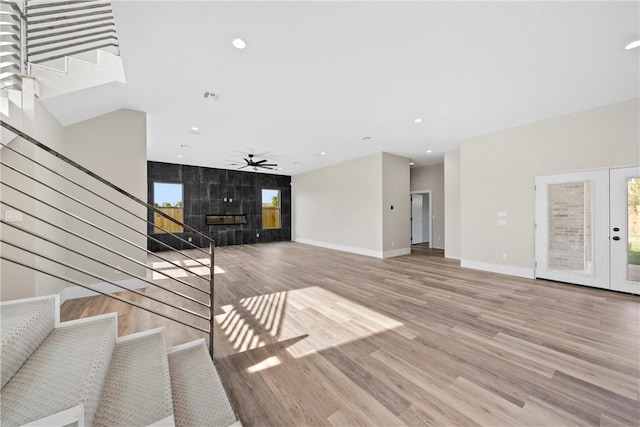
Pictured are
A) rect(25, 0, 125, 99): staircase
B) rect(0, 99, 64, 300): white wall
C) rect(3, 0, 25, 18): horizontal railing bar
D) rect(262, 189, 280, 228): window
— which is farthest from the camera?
rect(262, 189, 280, 228): window

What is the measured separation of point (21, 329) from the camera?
130cm

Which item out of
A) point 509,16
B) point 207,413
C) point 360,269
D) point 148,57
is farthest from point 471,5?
point 360,269

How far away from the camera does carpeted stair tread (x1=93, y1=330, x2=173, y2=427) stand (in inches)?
47.4

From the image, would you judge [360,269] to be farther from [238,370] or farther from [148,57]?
[148,57]

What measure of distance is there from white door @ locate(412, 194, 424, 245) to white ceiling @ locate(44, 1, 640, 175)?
4.98 meters

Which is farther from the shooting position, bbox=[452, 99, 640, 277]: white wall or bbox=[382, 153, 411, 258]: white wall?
bbox=[382, 153, 411, 258]: white wall

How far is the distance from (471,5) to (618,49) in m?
1.94

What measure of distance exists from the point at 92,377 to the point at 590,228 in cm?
626

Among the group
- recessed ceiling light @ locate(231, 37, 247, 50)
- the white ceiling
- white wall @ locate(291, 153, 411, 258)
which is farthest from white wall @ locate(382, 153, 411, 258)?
recessed ceiling light @ locate(231, 37, 247, 50)

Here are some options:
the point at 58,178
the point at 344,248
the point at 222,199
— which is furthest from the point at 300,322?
the point at 222,199

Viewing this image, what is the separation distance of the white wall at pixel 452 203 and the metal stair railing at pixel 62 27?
7.00 m

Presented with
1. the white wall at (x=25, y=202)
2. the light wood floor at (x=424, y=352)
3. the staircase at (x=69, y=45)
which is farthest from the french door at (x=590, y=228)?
the white wall at (x=25, y=202)

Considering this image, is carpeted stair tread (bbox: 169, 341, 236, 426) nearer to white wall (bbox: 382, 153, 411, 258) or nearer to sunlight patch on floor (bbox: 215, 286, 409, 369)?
sunlight patch on floor (bbox: 215, 286, 409, 369)

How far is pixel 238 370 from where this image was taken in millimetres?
1945
